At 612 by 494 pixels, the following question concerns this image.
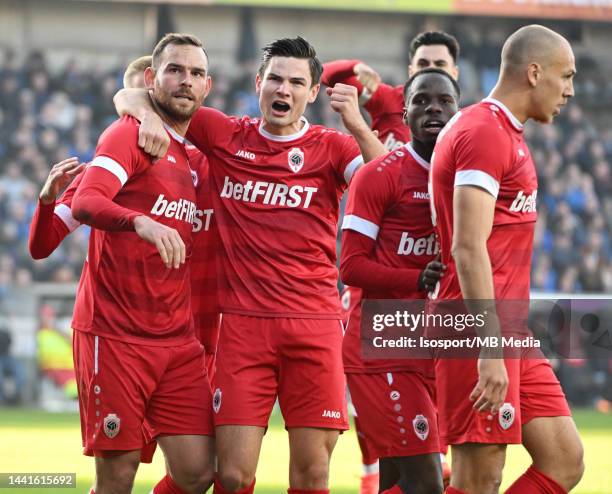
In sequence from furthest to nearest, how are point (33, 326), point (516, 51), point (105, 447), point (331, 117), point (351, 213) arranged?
point (331, 117), point (33, 326), point (351, 213), point (105, 447), point (516, 51)

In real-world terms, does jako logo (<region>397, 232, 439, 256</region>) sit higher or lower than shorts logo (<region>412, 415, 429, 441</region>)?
higher

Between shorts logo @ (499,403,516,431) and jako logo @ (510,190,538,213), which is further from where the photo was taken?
jako logo @ (510,190,538,213)

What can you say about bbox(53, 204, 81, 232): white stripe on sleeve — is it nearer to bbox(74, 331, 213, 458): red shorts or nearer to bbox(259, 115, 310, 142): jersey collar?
bbox(74, 331, 213, 458): red shorts

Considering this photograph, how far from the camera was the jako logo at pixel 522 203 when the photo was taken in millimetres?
4742

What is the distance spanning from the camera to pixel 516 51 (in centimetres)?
479

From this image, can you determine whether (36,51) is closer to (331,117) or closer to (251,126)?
(331,117)

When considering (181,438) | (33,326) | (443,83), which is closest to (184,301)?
(181,438)

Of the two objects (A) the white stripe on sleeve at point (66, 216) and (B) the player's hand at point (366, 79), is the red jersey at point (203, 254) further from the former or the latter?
(B) the player's hand at point (366, 79)

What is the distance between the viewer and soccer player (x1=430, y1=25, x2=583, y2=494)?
4508 millimetres

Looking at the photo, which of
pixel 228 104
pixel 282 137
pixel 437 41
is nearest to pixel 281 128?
pixel 282 137

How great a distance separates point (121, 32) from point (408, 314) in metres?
19.0

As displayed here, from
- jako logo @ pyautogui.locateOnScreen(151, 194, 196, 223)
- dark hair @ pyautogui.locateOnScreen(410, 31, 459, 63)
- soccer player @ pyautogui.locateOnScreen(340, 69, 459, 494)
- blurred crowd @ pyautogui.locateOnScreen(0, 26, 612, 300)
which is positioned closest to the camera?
jako logo @ pyautogui.locateOnScreen(151, 194, 196, 223)

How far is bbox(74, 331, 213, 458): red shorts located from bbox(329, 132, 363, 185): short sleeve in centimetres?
118

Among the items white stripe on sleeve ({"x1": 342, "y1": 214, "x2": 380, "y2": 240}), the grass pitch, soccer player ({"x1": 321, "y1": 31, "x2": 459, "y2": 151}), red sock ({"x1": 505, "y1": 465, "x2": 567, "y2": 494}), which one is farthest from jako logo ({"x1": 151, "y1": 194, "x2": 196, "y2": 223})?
the grass pitch
